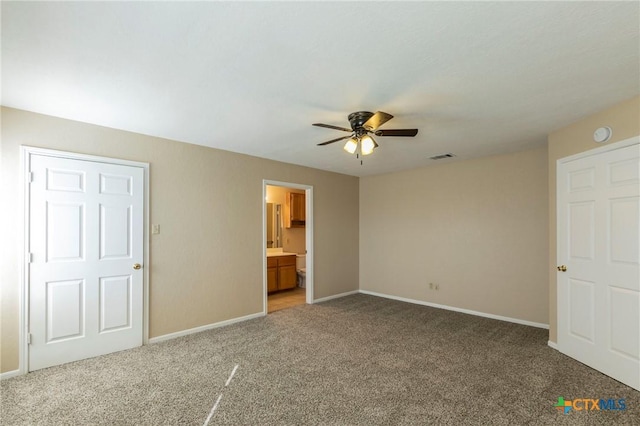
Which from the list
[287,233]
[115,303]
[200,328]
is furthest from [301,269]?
[115,303]

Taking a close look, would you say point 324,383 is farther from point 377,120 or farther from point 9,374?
point 9,374

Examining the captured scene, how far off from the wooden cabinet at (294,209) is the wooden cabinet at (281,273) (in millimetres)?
845

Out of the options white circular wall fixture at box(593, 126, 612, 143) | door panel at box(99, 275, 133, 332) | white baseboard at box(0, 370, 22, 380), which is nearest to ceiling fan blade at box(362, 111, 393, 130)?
white circular wall fixture at box(593, 126, 612, 143)

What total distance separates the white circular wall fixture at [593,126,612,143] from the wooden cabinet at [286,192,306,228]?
17.2 feet

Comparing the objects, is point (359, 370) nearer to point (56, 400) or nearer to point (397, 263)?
point (56, 400)

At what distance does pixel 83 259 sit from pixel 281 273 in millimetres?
3780

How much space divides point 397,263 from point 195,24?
16.6ft

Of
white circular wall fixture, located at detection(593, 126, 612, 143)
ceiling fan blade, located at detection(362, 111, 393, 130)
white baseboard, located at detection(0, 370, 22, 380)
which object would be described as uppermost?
ceiling fan blade, located at detection(362, 111, 393, 130)

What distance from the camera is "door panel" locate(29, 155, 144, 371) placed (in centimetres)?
293

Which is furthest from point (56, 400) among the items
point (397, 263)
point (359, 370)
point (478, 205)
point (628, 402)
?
point (478, 205)

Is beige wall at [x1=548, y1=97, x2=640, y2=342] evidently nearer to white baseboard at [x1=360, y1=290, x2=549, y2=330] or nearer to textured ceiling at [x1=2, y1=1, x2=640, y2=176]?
textured ceiling at [x1=2, y1=1, x2=640, y2=176]

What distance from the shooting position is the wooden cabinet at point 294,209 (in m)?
7.05

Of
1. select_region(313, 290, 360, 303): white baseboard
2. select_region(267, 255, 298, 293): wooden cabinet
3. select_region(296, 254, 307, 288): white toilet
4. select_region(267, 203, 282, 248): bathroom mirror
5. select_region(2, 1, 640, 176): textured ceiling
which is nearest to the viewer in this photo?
select_region(2, 1, 640, 176): textured ceiling

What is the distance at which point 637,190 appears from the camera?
2.59m
